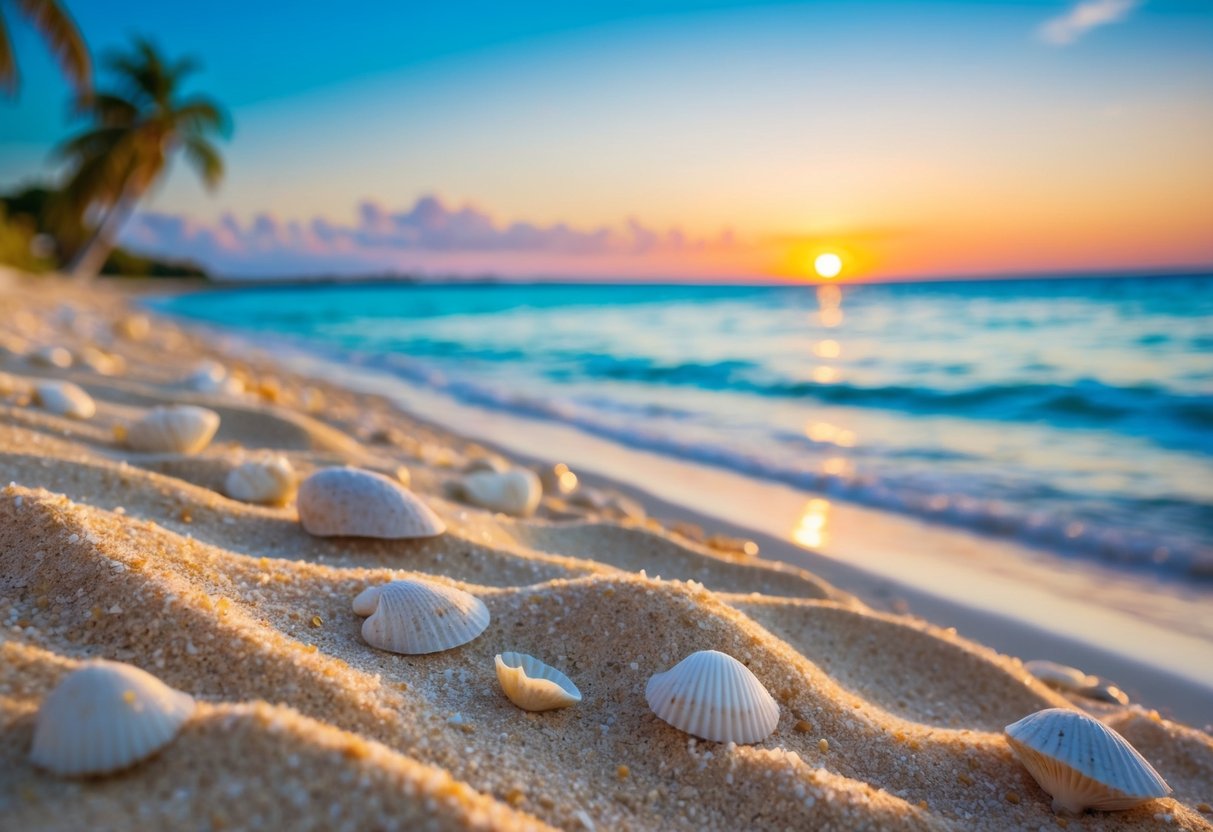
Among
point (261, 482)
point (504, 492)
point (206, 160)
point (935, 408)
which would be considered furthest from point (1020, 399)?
point (206, 160)

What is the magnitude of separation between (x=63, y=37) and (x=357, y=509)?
17.0 meters

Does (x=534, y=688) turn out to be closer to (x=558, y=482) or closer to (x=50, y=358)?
(x=558, y=482)

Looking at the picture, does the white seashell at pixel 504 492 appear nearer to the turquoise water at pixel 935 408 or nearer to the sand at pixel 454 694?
the sand at pixel 454 694

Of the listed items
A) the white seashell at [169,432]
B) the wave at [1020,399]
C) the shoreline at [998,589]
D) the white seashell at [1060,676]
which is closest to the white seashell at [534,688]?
the white seashell at [1060,676]

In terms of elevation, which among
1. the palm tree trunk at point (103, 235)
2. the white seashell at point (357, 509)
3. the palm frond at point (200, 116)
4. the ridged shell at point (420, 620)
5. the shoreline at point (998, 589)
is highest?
the palm frond at point (200, 116)

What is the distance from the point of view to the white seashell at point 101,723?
1.21 meters

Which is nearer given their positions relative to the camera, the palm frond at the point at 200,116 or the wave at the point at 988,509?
the wave at the point at 988,509

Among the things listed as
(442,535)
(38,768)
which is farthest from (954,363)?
(38,768)

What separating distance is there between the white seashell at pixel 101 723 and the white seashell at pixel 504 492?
8.54ft

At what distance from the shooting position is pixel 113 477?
2795mm

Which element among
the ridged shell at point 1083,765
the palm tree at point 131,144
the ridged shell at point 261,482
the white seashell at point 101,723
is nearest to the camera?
the white seashell at point 101,723

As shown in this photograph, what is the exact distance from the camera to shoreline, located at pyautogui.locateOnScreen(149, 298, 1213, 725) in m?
3.07

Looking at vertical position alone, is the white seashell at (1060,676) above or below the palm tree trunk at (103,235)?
below

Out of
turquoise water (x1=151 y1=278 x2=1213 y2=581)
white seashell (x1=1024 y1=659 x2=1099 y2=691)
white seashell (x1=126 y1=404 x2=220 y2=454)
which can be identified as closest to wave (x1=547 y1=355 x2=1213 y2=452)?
turquoise water (x1=151 y1=278 x2=1213 y2=581)
